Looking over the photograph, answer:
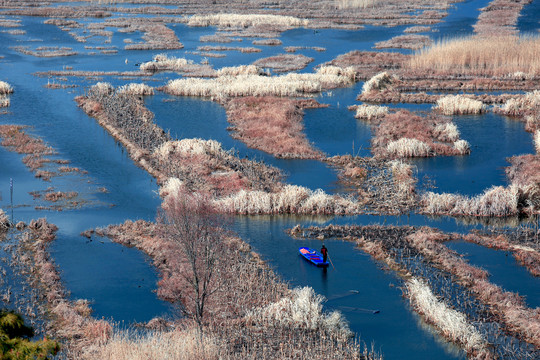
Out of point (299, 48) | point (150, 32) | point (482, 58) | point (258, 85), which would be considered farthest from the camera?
point (150, 32)

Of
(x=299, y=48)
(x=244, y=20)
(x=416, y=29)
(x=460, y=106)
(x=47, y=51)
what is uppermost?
(x=244, y=20)

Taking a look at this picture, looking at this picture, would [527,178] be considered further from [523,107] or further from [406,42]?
[406,42]

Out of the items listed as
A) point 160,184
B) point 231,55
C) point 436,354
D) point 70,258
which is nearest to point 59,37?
point 231,55

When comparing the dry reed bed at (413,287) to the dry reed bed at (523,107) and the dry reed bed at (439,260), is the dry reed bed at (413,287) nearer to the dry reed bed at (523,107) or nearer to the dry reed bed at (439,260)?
the dry reed bed at (439,260)

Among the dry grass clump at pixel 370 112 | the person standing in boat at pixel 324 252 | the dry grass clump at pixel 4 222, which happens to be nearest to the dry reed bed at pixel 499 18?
the dry grass clump at pixel 370 112

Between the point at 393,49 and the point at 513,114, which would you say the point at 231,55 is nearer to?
the point at 393,49

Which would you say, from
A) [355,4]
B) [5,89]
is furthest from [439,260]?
[355,4]
